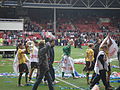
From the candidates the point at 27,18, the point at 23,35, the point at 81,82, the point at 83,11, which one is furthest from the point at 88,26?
the point at 81,82

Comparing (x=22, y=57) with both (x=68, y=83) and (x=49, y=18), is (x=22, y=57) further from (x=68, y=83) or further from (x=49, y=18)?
(x=49, y=18)

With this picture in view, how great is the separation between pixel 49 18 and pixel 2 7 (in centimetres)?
1106

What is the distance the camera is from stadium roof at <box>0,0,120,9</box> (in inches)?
1926

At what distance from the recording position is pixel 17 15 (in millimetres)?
53719

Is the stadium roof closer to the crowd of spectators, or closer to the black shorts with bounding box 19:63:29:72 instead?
the crowd of spectators

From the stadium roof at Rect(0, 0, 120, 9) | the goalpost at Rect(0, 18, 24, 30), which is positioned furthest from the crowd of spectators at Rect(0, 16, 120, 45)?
the stadium roof at Rect(0, 0, 120, 9)

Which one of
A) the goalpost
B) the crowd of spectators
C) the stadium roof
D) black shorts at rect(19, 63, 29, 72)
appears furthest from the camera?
the stadium roof

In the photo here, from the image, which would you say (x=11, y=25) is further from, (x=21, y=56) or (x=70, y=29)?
(x=21, y=56)

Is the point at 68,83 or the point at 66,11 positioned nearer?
the point at 68,83

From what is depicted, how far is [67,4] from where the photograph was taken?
168ft

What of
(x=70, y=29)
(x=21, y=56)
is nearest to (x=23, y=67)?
(x=21, y=56)

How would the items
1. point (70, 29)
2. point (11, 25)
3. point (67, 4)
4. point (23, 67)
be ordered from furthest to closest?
1. point (70, 29)
2. point (67, 4)
3. point (11, 25)
4. point (23, 67)

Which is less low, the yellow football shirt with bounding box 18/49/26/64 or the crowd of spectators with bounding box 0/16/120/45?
the crowd of spectators with bounding box 0/16/120/45

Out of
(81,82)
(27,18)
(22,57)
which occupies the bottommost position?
(81,82)
